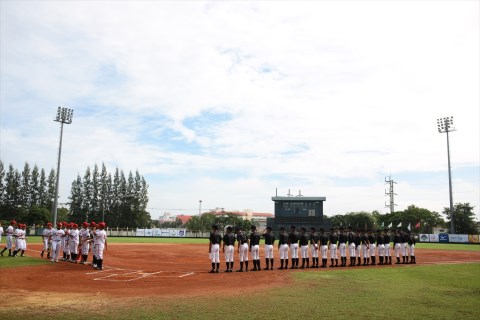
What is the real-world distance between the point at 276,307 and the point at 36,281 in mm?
9520

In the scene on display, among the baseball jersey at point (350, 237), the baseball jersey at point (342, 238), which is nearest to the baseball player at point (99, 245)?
the baseball jersey at point (342, 238)

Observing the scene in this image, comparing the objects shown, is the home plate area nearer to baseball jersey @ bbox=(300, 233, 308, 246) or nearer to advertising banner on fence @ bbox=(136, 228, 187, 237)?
baseball jersey @ bbox=(300, 233, 308, 246)

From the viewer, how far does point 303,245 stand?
1984 cm

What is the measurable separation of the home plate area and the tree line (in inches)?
3045

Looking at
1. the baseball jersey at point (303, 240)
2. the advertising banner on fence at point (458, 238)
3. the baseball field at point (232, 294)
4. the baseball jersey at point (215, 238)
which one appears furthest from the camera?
the advertising banner on fence at point (458, 238)

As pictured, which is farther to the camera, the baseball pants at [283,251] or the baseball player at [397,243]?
the baseball player at [397,243]

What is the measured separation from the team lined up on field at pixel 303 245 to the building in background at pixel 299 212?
39.1 meters

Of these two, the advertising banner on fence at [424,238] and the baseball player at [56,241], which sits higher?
the baseball player at [56,241]

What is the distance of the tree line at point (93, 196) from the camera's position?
298 ft

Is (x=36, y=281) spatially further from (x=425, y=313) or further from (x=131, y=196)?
(x=131, y=196)

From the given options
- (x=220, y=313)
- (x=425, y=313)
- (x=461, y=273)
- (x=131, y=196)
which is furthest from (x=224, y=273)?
(x=131, y=196)

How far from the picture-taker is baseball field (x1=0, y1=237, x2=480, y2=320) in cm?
891

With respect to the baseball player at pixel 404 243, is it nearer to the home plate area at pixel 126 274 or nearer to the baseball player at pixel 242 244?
the baseball player at pixel 242 244

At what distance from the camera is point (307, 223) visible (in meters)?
63.8
